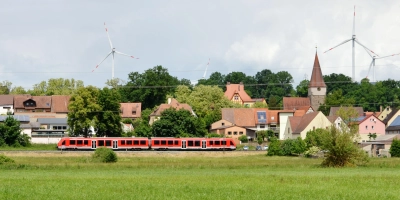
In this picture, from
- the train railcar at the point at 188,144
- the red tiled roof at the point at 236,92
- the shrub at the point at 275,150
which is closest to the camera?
the shrub at the point at 275,150

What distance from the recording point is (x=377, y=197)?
27.6 metres

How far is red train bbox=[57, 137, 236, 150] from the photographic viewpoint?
3406 inches

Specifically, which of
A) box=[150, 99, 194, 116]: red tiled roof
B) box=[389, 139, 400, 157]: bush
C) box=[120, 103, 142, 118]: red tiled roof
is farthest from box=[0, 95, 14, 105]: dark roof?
box=[389, 139, 400, 157]: bush

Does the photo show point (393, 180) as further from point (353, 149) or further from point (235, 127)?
point (235, 127)

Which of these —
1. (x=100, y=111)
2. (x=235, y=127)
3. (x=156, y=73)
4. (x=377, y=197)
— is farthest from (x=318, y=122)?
(x=377, y=197)

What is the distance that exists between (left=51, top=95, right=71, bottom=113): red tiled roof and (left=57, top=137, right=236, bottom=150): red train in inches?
1671

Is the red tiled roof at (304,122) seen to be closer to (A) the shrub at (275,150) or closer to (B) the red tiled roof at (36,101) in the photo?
(A) the shrub at (275,150)

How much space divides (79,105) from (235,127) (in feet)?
93.3

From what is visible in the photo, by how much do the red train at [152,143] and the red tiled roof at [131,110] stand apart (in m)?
50.9

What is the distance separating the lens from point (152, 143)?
291ft

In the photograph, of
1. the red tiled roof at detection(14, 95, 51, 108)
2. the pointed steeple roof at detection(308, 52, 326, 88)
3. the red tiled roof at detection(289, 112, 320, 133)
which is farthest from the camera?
the pointed steeple roof at detection(308, 52, 326, 88)

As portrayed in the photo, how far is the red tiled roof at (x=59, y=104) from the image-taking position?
129m

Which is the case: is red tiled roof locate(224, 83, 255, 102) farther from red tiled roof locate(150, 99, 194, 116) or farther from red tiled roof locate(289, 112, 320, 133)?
red tiled roof locate(289, 112, 320, 133)

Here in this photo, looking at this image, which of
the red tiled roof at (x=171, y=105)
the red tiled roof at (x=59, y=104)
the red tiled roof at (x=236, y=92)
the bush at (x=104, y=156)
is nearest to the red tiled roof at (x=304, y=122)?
the red tiled roof at (x=171, y=105)
